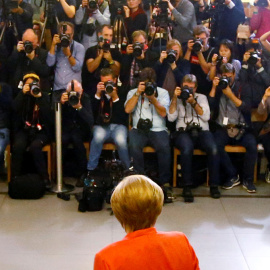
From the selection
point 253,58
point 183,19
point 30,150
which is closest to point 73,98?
point 30,150

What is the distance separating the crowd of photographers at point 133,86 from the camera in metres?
5.61

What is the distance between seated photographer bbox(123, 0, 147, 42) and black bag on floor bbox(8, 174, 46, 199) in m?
2.04

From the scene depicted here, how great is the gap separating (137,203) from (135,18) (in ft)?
14.9

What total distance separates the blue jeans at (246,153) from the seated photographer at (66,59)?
163 centimetres

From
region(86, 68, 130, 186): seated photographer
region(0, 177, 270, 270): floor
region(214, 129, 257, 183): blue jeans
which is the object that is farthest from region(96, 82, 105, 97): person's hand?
region(214, 129, 257, 183): blue jeans

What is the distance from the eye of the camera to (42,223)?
15.8 ft

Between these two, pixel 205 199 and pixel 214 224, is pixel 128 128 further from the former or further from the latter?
pixel 214 224

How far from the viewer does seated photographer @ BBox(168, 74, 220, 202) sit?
5520 mm

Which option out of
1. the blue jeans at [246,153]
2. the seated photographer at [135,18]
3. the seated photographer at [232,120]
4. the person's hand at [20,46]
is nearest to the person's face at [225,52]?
the seated photographer at [232,120]

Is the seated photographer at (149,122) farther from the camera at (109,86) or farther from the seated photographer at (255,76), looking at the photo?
the seated photographer at (255,76)

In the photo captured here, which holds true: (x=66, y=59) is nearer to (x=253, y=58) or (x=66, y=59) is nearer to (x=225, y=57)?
(x=225, y=57)

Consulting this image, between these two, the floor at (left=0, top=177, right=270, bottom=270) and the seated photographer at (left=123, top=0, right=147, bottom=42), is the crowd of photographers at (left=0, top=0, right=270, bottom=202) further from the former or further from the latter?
the floor at (left=0, top=177, right=270, bottom=270)

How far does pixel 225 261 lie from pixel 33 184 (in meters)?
2.09

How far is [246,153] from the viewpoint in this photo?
572cm
